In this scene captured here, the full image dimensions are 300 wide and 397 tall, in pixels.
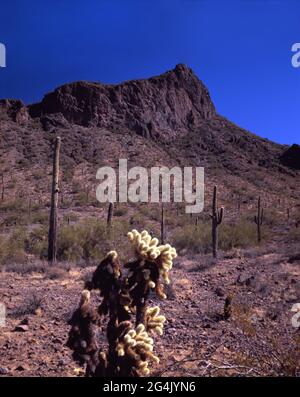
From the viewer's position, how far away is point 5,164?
38.5 m

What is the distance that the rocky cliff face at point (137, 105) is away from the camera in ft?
173

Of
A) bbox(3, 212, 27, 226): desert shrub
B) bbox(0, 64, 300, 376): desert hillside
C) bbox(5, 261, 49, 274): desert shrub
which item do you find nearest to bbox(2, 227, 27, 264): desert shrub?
bbox(0, 64, 300, 376): desert hillside

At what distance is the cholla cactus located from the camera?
337 centimetres

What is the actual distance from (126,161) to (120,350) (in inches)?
1564

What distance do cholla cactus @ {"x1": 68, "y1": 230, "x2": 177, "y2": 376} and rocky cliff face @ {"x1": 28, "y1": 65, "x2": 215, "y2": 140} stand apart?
157ft

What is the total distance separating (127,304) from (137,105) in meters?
56.3

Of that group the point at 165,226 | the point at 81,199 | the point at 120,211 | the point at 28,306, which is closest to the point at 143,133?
the point at 81,199

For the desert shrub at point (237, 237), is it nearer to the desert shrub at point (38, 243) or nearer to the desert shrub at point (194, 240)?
the desert shrub at point (194, 240)

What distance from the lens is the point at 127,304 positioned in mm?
3516

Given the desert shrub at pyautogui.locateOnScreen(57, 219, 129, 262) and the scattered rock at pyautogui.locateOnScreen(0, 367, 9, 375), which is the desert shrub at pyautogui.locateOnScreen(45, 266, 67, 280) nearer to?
the desert shrub at pyautogui.locateOnScreen(57, 219, 129, 262)

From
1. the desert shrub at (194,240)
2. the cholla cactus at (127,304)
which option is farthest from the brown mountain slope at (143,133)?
the cholla cactus at (127,304)

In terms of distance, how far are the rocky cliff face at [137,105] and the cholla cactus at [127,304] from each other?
48.0m

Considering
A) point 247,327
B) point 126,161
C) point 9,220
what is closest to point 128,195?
point 126,161
